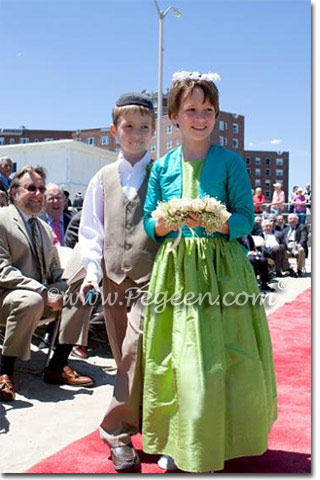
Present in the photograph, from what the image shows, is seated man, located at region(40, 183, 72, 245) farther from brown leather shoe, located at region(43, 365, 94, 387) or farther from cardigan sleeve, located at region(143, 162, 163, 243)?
cardigan sleeve, located at region(143, 162, 163, 243)

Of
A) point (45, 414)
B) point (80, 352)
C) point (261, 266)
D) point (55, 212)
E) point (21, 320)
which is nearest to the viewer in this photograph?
point (45, 414)

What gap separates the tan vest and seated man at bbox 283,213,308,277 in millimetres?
9747

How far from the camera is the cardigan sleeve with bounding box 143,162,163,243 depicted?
2.66 metres

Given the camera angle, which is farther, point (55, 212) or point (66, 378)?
point (55, 212)

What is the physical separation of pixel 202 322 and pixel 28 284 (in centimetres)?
203

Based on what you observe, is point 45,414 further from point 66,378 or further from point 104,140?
point 104,140

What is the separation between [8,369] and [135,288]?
1704 mm

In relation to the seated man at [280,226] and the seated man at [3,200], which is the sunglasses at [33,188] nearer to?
the seated man at [3,200]

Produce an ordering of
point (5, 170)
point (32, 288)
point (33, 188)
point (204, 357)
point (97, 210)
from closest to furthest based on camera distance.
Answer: point (204, 357)
point (97, 210)
point (32, 288)
point (33, 188)
point (5, 170)

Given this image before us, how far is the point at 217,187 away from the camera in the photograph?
2627 mm

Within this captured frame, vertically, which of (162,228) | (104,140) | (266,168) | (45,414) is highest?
(104,140)

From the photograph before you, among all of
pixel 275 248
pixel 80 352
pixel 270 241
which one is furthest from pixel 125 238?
pixel 275 248

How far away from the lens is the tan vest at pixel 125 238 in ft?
9.05

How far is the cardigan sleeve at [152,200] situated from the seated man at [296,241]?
983cm
